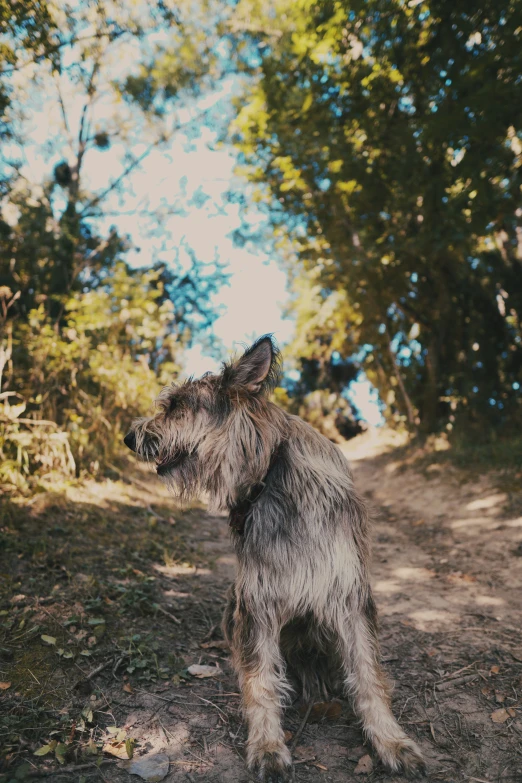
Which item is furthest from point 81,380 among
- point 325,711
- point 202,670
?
point 325,711

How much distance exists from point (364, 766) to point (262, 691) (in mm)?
521

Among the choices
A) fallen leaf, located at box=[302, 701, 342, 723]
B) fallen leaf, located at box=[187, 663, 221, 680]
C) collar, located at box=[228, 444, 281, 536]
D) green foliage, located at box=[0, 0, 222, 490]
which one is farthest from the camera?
green foliage, located at box=[0, 0, 222, 490]

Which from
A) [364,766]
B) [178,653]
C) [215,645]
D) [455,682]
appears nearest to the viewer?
[364,766]

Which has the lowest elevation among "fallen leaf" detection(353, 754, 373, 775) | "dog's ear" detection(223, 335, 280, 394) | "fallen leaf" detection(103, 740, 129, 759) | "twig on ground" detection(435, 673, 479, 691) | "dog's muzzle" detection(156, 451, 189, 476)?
"twig on ground" detection(435, 673, 479, 691)

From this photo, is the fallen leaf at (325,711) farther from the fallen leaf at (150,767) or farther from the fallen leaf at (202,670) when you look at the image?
the fallen leaf at (150,767)

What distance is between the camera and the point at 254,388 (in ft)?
8.93

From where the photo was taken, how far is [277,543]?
2.49m

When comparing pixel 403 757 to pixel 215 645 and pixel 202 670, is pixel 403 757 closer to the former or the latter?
pixel 202 670

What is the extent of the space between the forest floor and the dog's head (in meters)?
0.90

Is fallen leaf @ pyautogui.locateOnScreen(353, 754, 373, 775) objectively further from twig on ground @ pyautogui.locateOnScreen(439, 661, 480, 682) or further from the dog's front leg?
twig on ground @ pyautogui.locateOnScreen(439, 661, 480, 682)

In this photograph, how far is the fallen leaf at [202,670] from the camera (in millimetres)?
3051

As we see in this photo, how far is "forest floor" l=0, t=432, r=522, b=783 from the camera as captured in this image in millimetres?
2320

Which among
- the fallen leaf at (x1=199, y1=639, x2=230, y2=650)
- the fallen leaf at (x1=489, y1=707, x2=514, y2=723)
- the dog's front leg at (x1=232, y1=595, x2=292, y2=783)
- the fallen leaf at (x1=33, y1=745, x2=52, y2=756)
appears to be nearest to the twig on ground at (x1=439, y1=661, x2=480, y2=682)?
the fallen leaf at (x1=489, y1=707, x2=514, y2=723)

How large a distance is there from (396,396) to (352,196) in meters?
4.79
